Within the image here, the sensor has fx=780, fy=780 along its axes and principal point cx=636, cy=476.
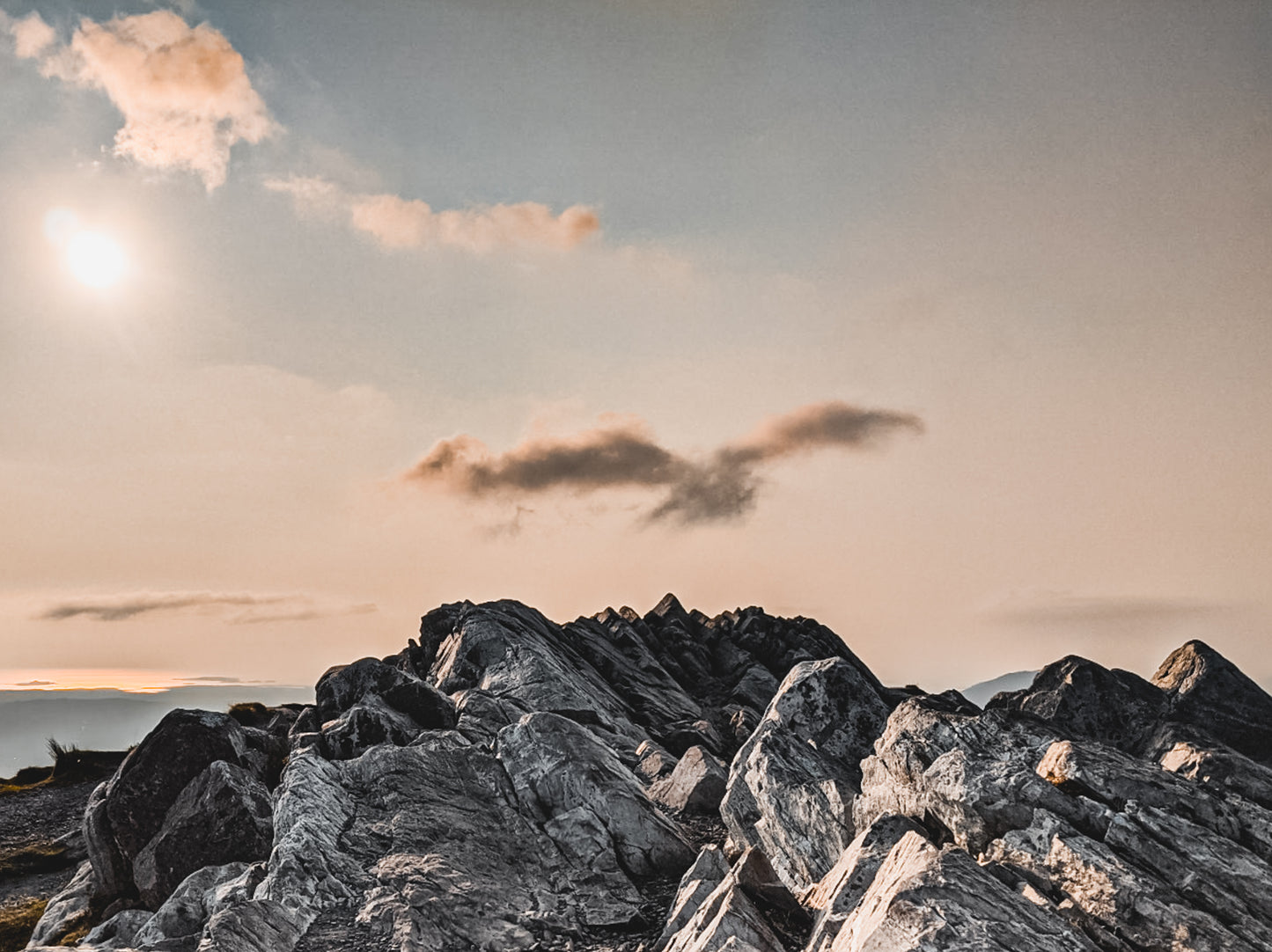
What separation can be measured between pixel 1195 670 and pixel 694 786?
50288 mm

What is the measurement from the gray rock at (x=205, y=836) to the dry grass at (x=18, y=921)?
10.9m

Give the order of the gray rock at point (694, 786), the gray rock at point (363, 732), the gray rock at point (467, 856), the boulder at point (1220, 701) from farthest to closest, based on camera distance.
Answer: the boulder at point (1220, 701) < the gray rock at point (363, 732) < the gray rock at point (694, 786) < the gray rock at point (467, 856)

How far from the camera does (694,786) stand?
3772 centimetres

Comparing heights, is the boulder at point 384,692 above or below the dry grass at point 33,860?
above

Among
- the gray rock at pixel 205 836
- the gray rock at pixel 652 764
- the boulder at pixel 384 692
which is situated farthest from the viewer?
the boulder at pixel 384 692

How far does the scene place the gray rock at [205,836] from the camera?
37.8 meters

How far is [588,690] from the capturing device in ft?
203

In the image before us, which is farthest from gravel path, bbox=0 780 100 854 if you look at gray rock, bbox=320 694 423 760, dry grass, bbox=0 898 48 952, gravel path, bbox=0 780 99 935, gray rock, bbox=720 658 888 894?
gray rock, bbox=720 658 888 894

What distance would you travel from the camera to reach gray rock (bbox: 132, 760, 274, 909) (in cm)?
3784

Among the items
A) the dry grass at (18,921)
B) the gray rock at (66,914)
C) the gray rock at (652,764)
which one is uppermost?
the gray rock at (652,764)

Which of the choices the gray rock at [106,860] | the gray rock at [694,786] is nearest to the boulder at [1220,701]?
the gray rock at [694,786]

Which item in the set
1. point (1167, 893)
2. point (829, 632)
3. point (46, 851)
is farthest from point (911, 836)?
point (829, 632)

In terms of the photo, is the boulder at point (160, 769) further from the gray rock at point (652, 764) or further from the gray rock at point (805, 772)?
the gray rock at point (805, 772)

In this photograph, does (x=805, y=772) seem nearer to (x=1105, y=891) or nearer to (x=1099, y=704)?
(x=1105, y=891)
